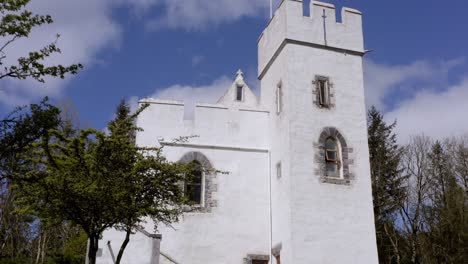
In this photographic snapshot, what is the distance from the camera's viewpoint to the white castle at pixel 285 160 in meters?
14.1

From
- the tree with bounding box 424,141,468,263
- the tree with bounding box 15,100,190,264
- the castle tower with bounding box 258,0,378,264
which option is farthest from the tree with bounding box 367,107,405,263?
the tree with bounding box 15,100,190,264

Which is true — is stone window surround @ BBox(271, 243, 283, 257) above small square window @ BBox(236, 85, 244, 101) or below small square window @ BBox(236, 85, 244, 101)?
below

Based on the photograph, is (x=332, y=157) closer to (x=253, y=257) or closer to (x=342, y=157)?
(x=342, y=157)

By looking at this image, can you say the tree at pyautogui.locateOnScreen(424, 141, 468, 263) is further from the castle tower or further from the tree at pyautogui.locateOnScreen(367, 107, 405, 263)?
the castle tower

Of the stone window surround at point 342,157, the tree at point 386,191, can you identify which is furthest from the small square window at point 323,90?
the tree at point 386,191

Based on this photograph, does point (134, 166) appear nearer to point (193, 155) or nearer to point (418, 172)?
point (193, 155)

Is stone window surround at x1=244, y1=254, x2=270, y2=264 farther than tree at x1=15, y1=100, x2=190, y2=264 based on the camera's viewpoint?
Yes

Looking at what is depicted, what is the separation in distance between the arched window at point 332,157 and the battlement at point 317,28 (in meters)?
3.17

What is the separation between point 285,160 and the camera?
14844mm

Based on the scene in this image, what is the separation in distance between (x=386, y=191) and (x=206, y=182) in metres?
13.2

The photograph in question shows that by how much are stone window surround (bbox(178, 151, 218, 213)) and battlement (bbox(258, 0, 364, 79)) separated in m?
4.24

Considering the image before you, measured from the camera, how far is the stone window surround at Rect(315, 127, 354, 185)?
48.0 feet

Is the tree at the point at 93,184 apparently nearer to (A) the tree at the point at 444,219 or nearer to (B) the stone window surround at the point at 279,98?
(B) the stone window surround at the point at 279,98

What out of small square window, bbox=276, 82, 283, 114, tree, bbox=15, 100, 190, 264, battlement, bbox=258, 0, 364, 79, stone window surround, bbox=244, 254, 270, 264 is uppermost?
battlement, bbox=258, 0, 364, 79
